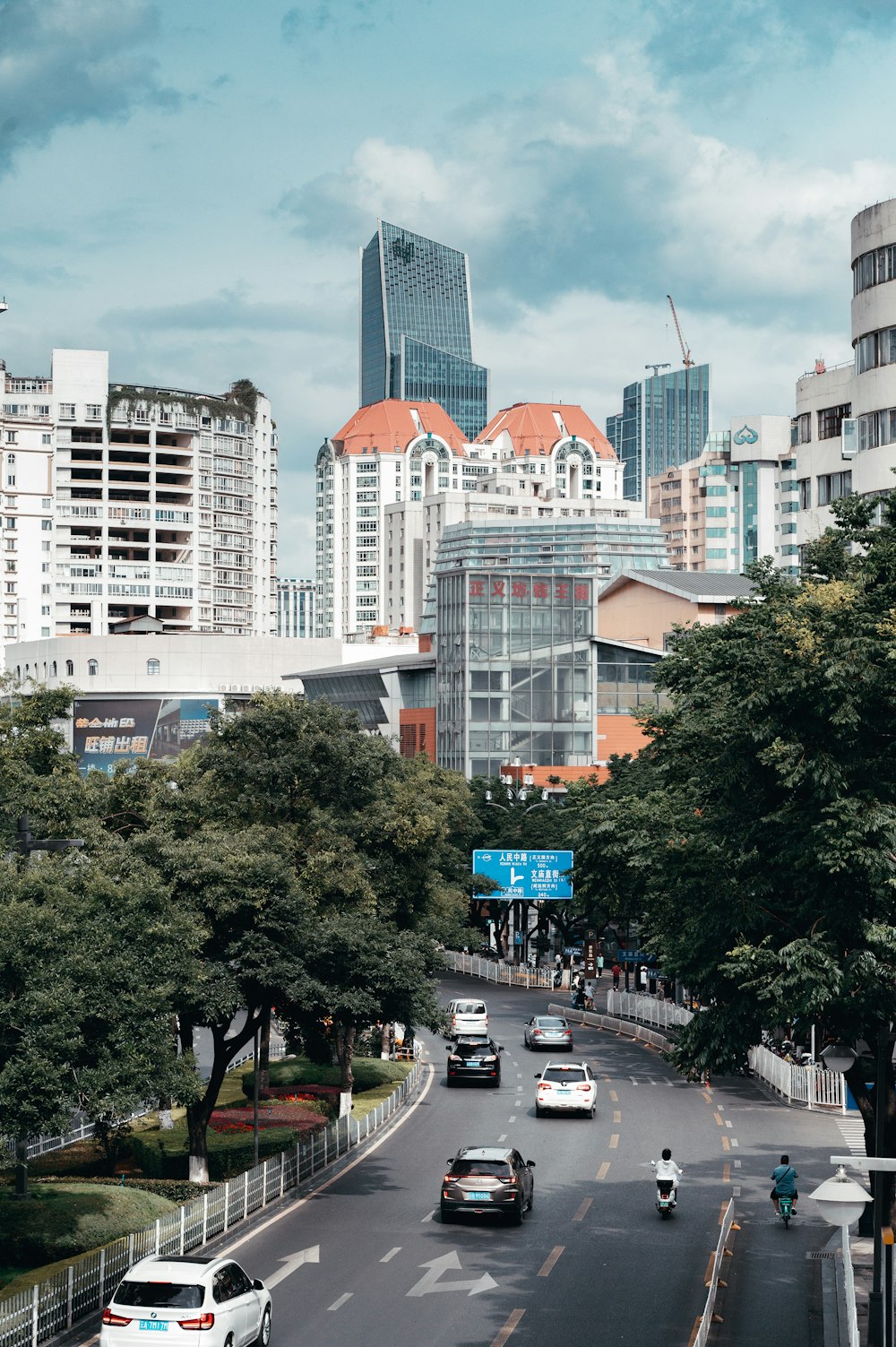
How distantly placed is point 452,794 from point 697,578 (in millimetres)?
50085

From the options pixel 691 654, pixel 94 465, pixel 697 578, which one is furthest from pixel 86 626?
pixel 691 654

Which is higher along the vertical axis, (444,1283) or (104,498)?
(104,498)

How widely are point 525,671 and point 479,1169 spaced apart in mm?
81111

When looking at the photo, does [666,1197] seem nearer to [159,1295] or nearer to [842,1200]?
[159,1295]

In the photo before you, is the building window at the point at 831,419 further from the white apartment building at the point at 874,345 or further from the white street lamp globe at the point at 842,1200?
the white street lamp globe at the point at 842,1200

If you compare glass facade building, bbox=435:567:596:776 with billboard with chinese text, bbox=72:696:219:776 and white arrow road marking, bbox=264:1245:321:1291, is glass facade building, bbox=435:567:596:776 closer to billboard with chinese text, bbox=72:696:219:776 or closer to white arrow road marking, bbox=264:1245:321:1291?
billboard with chinese text, bbox=72:696:219:776

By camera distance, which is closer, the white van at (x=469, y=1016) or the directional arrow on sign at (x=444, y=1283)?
the directional arrow on sign at (x=444, y=1283)

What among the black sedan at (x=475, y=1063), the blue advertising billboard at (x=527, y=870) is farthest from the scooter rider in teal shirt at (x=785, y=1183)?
the blue advertising billboard at (x=527, y=870)

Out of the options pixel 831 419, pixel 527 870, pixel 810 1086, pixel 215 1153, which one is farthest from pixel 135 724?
pixel 215 1153

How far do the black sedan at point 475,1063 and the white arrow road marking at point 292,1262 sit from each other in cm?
2358

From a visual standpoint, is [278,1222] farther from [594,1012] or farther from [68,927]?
[594,1012]

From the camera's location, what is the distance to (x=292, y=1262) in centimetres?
2967

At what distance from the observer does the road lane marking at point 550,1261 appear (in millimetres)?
29266

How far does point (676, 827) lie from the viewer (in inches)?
1330
